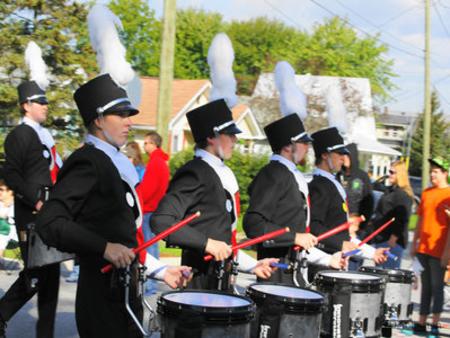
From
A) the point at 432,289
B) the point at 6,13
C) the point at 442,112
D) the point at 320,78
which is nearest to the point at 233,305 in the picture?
the point at 432,289

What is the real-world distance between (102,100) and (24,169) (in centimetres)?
281

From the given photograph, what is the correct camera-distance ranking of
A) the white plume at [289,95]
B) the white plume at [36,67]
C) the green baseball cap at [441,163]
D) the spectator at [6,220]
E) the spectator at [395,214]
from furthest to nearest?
the spectator at [6,220]
the spectator at [395,214]
the green baseball cap at [441,163]
the white plume at [36,67]
the white plume at [289,95]

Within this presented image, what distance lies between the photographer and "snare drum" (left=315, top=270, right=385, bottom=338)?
5906 mm

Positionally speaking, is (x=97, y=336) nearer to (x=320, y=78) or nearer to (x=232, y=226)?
(x=232, y=226)

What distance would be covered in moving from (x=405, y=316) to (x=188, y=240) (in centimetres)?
335

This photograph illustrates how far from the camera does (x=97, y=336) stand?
387 cm

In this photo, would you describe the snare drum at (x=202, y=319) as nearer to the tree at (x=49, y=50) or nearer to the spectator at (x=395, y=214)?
the spectator at (x=395, y=214)

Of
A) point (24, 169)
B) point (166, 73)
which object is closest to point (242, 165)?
point (166, 73)

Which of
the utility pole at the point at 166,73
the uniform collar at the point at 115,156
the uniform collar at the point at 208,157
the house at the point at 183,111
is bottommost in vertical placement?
the uniform collar at the point at 115,156

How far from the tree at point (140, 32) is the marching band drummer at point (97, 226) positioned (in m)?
57.2

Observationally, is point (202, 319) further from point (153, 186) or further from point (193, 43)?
point (193, 43)

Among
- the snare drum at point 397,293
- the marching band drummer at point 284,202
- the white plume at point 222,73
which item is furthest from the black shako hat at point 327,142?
the white plume at point 222,73

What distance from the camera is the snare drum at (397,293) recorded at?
284 inches

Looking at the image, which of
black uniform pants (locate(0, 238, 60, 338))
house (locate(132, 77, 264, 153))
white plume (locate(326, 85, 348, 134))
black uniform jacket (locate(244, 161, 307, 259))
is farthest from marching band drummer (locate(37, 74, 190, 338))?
house (locate(132, 77, 264, 153))
